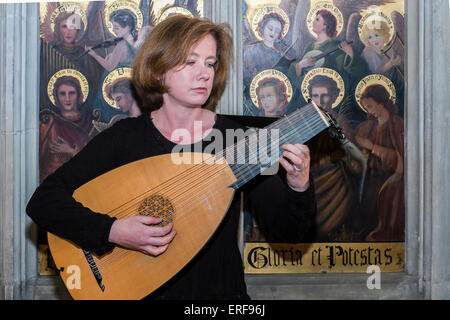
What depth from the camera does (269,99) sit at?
1874 millimetres

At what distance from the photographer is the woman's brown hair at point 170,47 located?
1383mm

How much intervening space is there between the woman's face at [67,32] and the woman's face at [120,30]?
0.17 meters

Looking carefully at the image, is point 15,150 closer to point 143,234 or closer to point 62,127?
point 62,127

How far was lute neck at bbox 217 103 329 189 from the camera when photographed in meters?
1.34

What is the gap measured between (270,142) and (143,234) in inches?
19.3

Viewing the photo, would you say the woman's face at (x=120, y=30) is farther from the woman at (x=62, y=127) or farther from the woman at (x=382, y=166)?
the woman at (x=382, y=166)

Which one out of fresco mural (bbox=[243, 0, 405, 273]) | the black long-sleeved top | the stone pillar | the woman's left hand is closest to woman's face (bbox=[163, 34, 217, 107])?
the black long-sleeved top

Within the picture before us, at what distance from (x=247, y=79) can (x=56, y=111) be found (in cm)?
86

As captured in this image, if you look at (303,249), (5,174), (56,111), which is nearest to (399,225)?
(303,249)

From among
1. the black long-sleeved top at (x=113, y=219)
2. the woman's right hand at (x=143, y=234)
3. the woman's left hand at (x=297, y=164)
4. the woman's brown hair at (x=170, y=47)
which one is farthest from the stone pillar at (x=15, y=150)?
the woman's left hand at (x=297, y=164)

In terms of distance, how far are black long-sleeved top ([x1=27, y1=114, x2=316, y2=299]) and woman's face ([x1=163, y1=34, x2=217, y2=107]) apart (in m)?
0.13

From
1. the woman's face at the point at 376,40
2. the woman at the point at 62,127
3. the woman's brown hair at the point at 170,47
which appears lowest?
the woman at the point at 62,127

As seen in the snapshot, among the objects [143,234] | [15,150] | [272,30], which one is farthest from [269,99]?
[15,150]

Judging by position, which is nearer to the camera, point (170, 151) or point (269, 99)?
point (170, 151)
